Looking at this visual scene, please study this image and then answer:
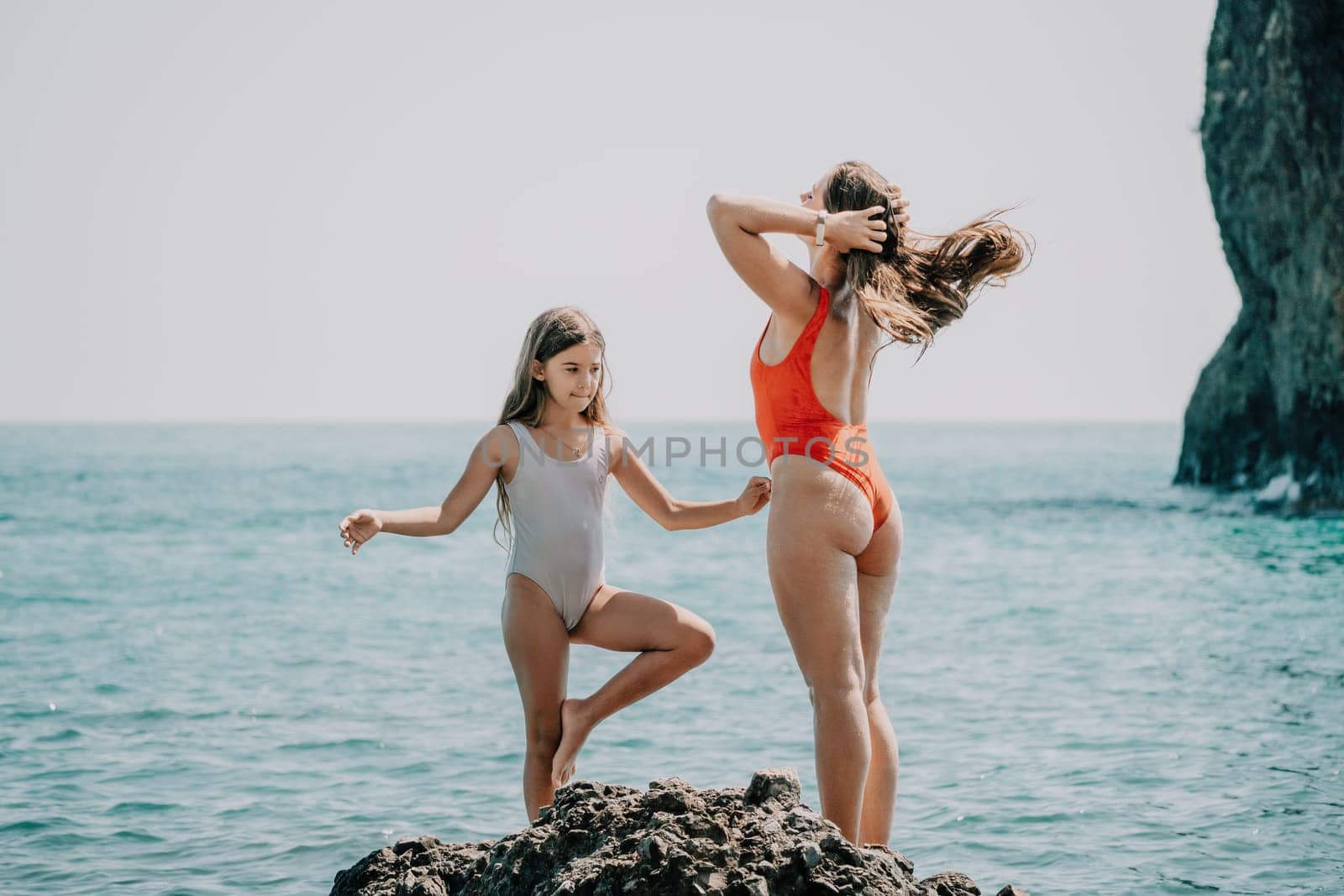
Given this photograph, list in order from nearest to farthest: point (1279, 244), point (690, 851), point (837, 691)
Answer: point (690, 851), point (837, 691), point (1279, 244)

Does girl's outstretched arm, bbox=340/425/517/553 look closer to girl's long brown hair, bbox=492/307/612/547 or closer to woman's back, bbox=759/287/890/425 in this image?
girl's long brown hair, bbox=492/307/612/547

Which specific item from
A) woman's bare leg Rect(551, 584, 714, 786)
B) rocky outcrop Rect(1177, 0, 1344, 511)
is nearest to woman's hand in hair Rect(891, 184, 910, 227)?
woman's bare leg Rect(551, 584, 714, 786)

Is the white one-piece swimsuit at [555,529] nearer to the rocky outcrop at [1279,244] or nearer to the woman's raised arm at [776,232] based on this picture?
the woman's raised arm at [776,232]

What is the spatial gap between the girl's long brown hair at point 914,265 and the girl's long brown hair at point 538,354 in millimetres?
969

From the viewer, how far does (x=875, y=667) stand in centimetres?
421

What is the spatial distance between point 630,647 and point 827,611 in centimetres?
88

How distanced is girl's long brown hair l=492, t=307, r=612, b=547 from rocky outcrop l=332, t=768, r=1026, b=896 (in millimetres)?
1241

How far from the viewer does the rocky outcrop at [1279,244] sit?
2478cm

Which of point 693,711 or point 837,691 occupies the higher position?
point 837,691

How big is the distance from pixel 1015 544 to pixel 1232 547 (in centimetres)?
420

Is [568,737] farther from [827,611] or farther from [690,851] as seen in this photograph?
[690,851]

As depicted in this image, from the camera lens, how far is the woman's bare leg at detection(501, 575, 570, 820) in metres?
4.32

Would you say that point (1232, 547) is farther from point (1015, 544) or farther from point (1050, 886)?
point (1050, 886)

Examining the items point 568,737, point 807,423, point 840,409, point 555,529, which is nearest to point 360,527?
point 555,529
